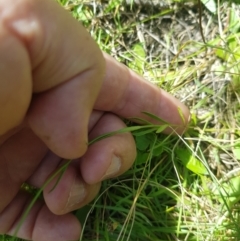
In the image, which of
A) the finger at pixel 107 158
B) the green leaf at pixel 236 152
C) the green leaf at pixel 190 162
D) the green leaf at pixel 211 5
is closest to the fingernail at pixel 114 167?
the finger at pixel 107 158

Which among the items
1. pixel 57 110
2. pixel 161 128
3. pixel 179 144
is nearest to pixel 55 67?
pixel 57 110

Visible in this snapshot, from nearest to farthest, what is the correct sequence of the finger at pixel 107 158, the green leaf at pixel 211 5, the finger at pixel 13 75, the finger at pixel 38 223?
the finger at pixel 13 75 < the finger at pixel 107 158 < the finger at pixel 38 223 < the green leaf at pixel 211 5

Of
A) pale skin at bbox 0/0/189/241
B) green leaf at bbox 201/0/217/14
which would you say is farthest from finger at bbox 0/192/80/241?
green leaf at bbox 201/0/217/14

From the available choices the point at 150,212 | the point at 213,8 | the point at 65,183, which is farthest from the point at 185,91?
the point at 65,183

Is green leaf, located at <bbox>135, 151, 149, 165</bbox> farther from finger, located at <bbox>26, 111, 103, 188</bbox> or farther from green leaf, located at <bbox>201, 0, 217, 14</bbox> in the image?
green leaf, located at <bbox>201, 0, 217, 14</bbox>


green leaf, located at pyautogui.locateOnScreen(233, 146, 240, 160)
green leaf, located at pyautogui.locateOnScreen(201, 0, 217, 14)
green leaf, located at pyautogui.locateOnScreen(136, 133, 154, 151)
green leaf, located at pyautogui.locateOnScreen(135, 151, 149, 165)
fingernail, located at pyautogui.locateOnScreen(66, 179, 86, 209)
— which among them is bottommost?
green leaf, located at pyautogui.locateOnScreen(233, 146, 240, 160)

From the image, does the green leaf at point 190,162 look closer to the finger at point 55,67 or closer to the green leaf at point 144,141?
the green leaf at point 144,141

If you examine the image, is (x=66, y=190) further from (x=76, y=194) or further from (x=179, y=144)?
(x=179, y=144)
